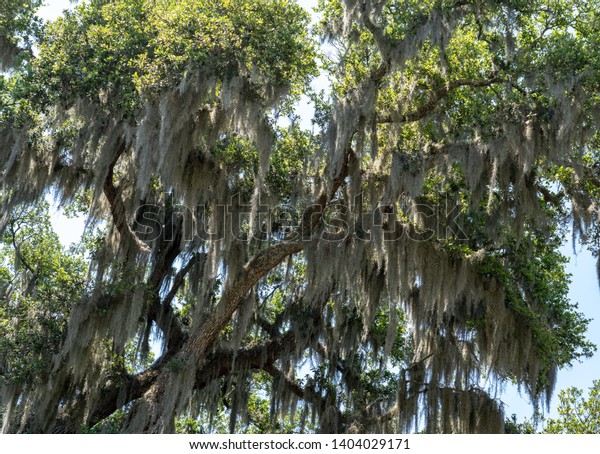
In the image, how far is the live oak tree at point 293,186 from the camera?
10.8 meters

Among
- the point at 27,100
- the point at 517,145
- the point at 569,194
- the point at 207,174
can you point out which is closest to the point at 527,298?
the point at 569,194

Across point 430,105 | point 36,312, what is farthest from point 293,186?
point 36,312

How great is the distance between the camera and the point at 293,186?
12.0 metres

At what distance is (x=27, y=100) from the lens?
1129cm

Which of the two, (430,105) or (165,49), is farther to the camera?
(430,105)

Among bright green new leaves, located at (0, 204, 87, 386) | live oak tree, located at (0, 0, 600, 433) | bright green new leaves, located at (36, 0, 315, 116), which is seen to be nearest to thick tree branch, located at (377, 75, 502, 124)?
live oak tree, located at (0, 0, 600, 433)

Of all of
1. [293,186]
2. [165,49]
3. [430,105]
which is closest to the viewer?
[165,49]

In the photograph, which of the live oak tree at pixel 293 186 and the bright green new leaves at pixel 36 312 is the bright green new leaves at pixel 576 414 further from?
the bright green new leaves at pixel 36 312

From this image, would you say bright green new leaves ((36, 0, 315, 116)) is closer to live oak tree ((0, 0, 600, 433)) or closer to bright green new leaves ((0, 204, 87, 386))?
live oak tree ((0, 0, 600, 433))

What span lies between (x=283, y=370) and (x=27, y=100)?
5.66 metres

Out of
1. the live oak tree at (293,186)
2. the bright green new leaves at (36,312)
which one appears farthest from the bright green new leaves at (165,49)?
the bright green new leaves at (36,312)

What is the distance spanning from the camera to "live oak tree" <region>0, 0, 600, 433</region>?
35.5 ft

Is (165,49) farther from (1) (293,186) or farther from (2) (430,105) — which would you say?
(2) (430,105)

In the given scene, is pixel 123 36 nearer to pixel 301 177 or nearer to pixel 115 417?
pixel 301 177
